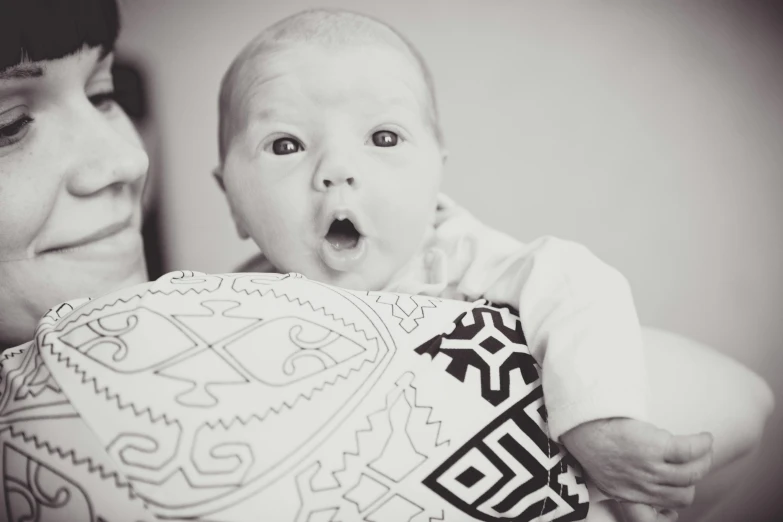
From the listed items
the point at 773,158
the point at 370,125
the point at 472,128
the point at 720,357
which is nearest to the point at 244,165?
the point at 370,125

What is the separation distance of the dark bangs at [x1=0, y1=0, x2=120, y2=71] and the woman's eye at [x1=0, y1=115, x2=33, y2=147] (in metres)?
0.06

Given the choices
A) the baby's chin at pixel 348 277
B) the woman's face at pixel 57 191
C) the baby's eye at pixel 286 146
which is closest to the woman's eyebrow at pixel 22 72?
the woman's face at pixel 57 191

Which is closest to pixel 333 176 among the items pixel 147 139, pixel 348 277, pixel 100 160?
pixel 348 277

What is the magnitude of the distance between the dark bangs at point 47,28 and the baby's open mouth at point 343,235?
14.0 inches

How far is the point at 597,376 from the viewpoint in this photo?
50cm

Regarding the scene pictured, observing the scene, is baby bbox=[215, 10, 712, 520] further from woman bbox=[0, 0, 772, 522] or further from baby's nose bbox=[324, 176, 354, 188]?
woman bbox=[0, 0, 772, 522]

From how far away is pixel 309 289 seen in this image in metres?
0.50

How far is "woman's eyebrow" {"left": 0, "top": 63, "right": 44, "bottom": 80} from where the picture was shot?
588 mm

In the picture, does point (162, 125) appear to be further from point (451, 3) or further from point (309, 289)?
point (309, 289)

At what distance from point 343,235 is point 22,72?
0.39m

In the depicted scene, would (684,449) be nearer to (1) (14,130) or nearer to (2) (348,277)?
(2) (348,277)

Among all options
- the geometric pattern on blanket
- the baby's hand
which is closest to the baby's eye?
the geometric pattern on blanket

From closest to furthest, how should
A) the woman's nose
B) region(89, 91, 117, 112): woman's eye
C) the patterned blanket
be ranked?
1. the patterned blanket
2. the woman's nose
3. region(89, 91, 117, 112): woman's eye

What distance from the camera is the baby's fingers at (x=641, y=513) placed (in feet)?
1.75
